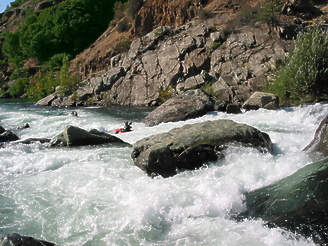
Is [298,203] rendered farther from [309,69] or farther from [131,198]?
[309,69]

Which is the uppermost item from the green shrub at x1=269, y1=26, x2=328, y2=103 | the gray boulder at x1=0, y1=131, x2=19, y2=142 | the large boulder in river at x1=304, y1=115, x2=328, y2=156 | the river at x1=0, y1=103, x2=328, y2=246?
the green shrub at x1=269, y1=26, x2=328, y2=103

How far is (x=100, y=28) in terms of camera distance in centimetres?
5216

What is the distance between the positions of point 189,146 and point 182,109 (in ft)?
28.0

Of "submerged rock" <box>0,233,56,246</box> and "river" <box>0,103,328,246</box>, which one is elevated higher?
"submerged rock" <box>0,233,56,246</box>

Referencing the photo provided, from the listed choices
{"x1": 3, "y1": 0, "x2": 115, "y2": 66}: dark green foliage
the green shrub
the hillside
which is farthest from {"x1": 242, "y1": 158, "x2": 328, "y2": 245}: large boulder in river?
{"x1": 3, "y1": 0, "x2": 115, "y2": 66}: dark green foliage

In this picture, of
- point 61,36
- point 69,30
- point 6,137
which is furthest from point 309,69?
point 61,36

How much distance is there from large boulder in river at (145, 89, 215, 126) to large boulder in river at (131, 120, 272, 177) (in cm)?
687

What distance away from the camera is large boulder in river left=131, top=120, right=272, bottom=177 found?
7.07m

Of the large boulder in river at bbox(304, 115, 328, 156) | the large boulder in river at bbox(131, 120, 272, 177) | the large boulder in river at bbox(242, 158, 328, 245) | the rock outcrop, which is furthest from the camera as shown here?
the rock outcrop

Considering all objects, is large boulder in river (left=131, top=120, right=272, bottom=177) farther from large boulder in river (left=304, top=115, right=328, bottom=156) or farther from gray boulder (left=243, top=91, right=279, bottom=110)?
gray boulder (left=243, top=91, right=279, bottom=110)

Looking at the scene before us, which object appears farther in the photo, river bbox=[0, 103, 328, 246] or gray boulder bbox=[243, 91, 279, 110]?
gray boulder bbox=[243, 91, 279, 110]

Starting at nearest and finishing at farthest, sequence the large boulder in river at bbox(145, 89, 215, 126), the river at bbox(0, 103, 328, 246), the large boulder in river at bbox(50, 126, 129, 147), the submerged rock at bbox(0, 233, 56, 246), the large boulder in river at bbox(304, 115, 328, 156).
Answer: the submerged rock at bbox(0, 233, 56, 246) < the river at bbox(0, 103, 328, 246) < the large boulder in river at bbox(304, 115, 328, 156) < the large boulder in river at bbox(50, 126, 129, 147) < the large boulder in river at bbox(145, 89, 215, 126)

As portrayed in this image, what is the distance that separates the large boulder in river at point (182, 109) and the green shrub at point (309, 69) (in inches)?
185

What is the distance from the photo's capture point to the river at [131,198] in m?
4.53
